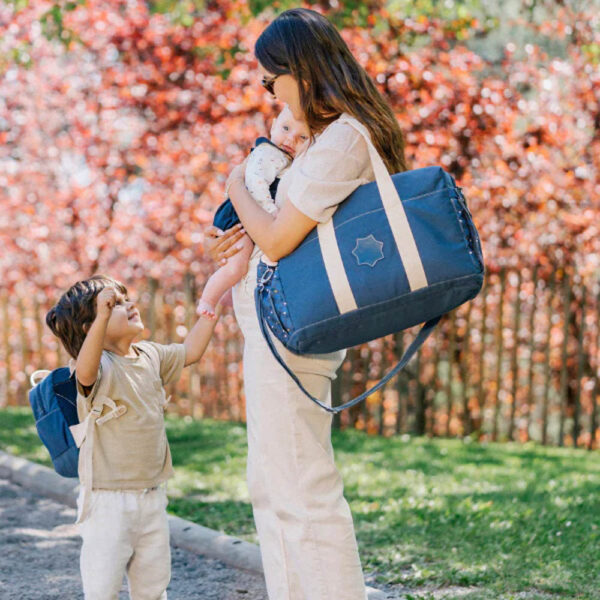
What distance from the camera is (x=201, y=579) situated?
13.1 ft

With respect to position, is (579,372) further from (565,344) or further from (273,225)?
(273,225)

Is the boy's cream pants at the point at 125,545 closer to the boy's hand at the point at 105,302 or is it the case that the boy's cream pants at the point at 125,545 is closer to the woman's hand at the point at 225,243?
the boy's hand at the point at 105,302

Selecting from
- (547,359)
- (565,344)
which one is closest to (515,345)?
(547,359)

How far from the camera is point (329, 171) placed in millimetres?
2473

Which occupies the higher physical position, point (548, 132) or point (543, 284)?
point (548, 132)

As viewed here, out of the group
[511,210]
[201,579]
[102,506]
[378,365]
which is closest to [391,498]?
[201,579]

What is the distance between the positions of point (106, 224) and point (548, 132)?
5.88 meters

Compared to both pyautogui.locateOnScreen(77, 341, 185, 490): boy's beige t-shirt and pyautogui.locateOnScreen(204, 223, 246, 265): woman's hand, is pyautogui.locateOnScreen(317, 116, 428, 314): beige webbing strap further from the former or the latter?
pyautogui.locateOnScreen(77, 341, 185, 490): boy's beige t-shirt

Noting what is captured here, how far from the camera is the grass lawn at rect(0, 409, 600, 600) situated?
3.74 metres

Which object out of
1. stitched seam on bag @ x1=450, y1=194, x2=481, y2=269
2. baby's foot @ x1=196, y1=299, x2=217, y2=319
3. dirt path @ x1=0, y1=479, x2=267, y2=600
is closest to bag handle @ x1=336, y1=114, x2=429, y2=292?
stitched seam on bag @ x1=450, y1=194, x2=481, y2=269

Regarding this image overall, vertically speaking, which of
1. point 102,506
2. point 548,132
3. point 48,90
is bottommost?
point 102,506

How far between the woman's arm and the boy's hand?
1.83 ft

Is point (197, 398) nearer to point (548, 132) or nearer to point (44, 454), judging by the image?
point (44, 454)

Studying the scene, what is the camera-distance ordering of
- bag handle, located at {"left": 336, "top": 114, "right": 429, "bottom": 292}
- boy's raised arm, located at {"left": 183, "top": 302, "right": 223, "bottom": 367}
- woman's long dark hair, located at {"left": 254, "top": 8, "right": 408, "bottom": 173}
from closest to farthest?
bag handle, located at {"left": 336, "top": 114, "right": 429, "bottom": 292}
woman's long dark hair, located at {"left": 254, "top": 8, "right": 408, "bottom": 173}
boy's raised arm, located at {"left": 183, "top": 302, "right": 223, "bottom": 367}
